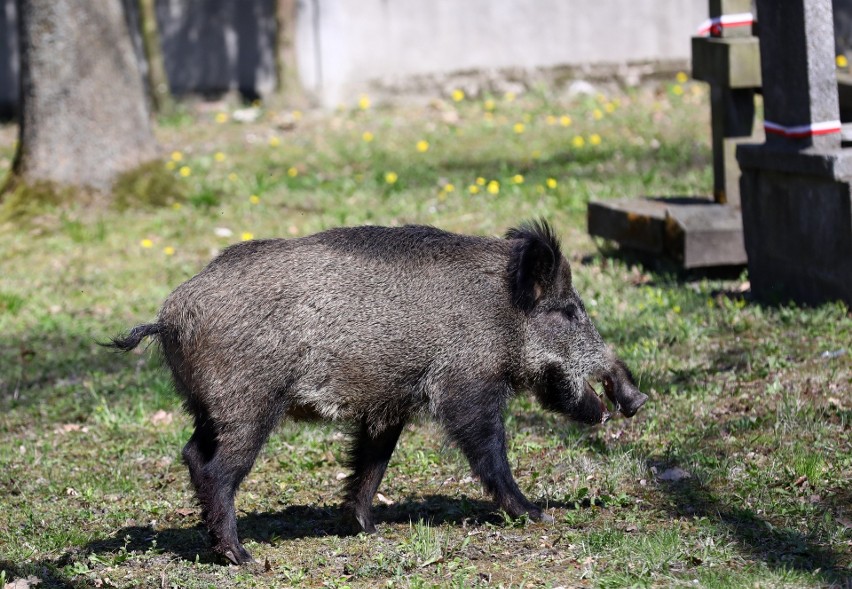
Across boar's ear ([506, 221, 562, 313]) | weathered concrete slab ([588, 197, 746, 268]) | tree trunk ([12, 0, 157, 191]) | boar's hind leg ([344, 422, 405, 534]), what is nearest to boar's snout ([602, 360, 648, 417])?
boar's ear ([506, 221, 562, 313])

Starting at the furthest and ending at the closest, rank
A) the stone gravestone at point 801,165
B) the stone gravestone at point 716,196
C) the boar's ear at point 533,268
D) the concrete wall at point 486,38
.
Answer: the concrete wall at point 486,38
the stone gravestone at point 716,196
the stone gravestone at point 801,165
the boar's ear at point 533,268

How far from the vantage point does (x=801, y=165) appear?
675cm

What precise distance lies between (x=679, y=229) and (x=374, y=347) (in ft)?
12.8

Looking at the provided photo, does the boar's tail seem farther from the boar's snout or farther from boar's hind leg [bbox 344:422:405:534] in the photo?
the boar's snout

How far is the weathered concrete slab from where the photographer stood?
7.93 m

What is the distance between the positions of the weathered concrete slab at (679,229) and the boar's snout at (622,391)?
301 cm

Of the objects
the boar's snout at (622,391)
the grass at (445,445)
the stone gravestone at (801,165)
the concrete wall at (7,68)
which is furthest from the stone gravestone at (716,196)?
the concrete wall at (7,68)

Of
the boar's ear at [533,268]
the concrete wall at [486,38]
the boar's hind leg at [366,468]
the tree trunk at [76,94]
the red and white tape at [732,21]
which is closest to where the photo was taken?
the boar's ear at [533,268]

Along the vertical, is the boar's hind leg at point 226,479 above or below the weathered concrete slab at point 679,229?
below

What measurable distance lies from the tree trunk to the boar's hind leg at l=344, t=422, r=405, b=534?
599 cm

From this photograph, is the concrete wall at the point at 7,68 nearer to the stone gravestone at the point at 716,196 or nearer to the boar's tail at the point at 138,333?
the stone gravestone at the point at 716,196

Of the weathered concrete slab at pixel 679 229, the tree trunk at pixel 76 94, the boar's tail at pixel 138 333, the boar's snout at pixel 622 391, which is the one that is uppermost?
the tree trunk at pixel 76 94

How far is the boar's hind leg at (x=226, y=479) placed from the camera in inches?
174

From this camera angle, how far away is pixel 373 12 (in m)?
14.2
